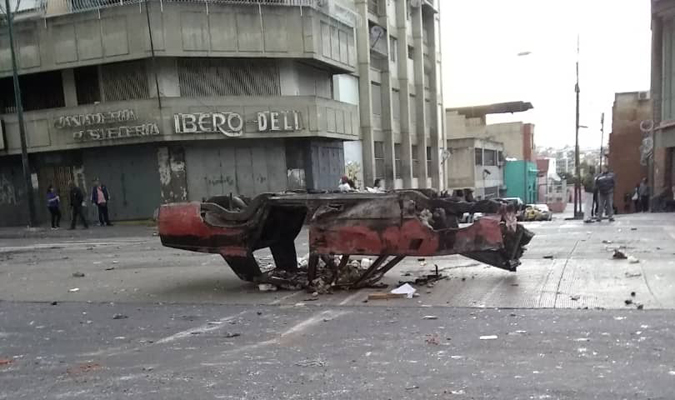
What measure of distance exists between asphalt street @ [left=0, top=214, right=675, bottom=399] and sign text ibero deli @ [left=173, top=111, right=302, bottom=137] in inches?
447

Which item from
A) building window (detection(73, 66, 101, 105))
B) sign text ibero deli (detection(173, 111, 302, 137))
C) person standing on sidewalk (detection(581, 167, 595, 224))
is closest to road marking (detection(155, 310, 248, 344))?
person standing on sidewalk (detection(581, 167, 595, 224))

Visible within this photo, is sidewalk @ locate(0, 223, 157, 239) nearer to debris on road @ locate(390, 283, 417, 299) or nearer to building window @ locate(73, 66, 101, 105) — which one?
building window @ locate(73, 66, 101, 105)

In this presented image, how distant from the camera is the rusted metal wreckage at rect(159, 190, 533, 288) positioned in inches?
270

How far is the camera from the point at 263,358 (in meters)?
4.70

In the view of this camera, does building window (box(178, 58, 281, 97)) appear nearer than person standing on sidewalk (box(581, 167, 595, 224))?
No

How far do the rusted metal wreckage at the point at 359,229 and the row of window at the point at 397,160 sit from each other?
75.8 feet

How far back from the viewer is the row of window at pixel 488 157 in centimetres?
4582

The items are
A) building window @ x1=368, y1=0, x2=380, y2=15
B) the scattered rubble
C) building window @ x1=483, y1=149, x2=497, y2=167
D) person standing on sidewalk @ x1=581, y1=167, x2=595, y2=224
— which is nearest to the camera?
the scattered rubble

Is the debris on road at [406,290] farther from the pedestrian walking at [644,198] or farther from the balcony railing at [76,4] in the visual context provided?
the pedestrian walking at [644,198]

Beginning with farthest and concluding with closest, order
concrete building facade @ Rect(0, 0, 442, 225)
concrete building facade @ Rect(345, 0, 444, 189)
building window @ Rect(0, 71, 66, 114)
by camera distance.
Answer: concrete building facade @ Rect(345, 0, 444, 189) → building window @ Rect(0, 71, 66, 114) → concrete building facade @ Rect(0, 0, 442, 225)

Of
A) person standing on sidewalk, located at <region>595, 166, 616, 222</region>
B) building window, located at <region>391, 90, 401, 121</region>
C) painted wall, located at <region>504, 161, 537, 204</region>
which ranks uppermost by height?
building window, located at <region>391, 90, 401, 121</region>

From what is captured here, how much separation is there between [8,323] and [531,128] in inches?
2473

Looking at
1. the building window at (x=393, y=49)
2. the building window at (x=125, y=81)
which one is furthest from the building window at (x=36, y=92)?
the building window at (x=393, y=49)

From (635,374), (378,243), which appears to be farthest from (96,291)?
(635,374)
